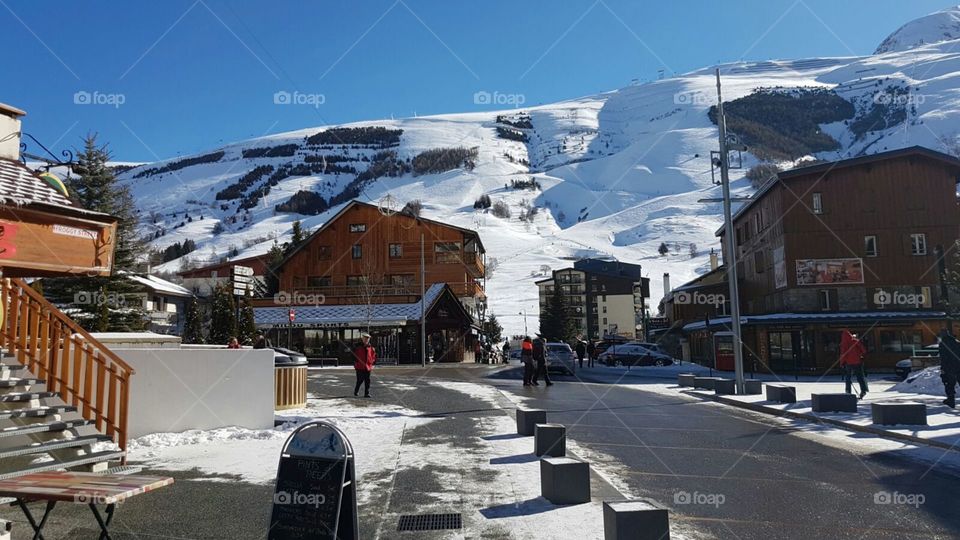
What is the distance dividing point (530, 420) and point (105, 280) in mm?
23728

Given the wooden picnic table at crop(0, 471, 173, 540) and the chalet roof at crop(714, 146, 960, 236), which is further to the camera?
the chalet roof at crop(714, 146, 960, 236)

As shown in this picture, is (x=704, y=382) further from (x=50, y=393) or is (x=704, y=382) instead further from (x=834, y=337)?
(x=50, y=393)

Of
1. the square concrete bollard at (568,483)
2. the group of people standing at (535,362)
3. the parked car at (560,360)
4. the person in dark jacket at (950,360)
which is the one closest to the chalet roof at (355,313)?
the parked car at (560,360)

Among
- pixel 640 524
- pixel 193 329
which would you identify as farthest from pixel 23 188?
pixel 193 329

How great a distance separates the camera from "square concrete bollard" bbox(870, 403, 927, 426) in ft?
39.9

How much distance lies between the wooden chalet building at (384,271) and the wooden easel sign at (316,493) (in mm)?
43672

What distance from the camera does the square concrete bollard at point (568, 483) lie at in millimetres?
6559

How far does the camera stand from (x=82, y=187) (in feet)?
90.5

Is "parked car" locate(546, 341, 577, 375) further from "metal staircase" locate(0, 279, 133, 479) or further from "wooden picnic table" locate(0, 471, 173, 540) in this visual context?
"wooden picnic table" locate(0, 471, 173, 540)

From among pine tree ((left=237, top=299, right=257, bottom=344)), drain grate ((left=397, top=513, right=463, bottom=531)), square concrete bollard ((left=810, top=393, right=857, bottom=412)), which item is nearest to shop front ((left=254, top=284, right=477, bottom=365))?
pine tree ((left=237, top=299, right=257, bottom=344))

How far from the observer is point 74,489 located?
4.52 meters

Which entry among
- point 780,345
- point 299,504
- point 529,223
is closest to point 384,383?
point 299,504

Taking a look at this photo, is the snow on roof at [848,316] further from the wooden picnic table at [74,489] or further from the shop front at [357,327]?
the wooden picnic table at [74,489]

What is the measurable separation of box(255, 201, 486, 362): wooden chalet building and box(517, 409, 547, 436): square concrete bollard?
37106 millimetres
